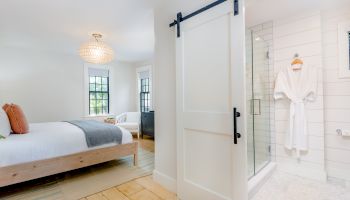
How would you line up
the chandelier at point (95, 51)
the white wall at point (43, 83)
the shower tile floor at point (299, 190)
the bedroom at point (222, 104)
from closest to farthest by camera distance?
the bedroom at point (222, 104) < the shower tile floor at point (299, 190) < the chandelier at point (95, 51) < the white wall at point (43, 83)

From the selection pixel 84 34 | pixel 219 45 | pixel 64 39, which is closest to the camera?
pixel 219 45

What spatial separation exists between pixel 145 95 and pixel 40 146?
150 inches

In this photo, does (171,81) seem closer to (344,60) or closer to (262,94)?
(262,94)

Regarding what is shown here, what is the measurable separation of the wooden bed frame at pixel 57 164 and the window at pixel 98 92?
2855 mm

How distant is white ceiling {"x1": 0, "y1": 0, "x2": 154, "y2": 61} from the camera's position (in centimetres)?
243

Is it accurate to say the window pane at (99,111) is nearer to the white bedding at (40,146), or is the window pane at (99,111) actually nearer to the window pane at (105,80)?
the window pane at (105,80)

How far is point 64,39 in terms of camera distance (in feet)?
12.2

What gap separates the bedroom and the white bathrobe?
0.5 inches

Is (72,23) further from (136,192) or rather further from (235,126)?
(235,126)

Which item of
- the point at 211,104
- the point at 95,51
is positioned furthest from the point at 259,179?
the point at 95,51

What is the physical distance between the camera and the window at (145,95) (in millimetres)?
5729

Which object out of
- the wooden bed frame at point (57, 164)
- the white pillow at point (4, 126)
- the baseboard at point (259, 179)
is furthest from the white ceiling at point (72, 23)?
the baseboard at point (259, 179)

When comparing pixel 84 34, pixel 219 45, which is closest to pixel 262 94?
pixel 219 45

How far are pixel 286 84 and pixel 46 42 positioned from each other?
4.72 metres
